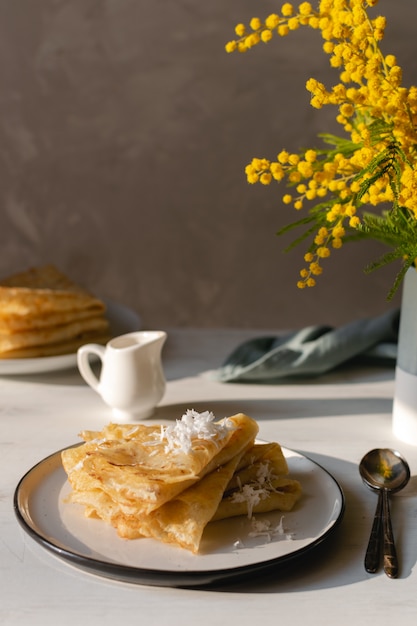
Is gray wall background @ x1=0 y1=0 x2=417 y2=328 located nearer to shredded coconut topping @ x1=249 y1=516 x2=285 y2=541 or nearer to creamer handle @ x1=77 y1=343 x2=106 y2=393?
creamer handle @ x1=77 y1=343 x2=106 y2=393

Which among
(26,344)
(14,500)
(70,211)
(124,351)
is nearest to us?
(14,500)

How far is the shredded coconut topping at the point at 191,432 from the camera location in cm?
95

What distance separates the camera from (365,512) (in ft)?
3.37

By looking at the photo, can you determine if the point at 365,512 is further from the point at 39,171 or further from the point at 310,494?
the point at 39,171

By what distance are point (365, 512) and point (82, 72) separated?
5.33ft

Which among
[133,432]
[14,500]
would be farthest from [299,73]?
[14,500]

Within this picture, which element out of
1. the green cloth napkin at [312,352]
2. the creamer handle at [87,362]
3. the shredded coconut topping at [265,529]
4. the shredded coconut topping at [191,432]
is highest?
the shredded coconut topping at [191,432]

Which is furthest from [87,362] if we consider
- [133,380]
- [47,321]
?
[47,321]

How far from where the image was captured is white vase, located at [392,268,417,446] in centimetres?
122

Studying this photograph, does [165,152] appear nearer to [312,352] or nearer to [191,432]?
[312,352]

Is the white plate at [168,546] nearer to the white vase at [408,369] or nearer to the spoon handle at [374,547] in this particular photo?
the spoon handle at [374,547]

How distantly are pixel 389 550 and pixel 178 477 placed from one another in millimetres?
252

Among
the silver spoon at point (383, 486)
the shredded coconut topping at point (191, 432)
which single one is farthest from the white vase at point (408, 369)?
the shredded coconut topping at point (191, 432)

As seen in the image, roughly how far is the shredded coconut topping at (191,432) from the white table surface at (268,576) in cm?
17
